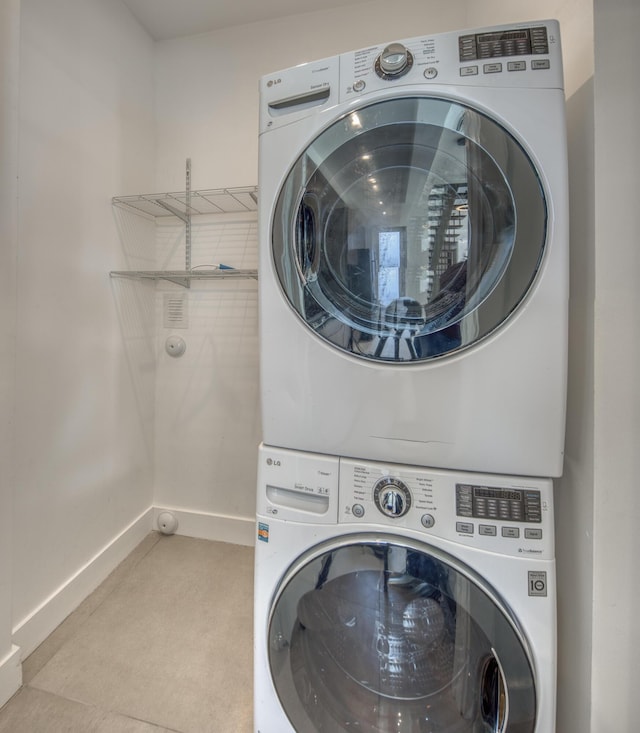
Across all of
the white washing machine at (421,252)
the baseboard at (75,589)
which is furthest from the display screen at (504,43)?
the baseboard at (75,589)

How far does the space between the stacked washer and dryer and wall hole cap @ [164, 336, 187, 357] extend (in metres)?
1.19

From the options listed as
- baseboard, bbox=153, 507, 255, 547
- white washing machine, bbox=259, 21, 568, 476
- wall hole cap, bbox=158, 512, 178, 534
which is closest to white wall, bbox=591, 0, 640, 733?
white washing machine, bbox=259, 21, 568, 476

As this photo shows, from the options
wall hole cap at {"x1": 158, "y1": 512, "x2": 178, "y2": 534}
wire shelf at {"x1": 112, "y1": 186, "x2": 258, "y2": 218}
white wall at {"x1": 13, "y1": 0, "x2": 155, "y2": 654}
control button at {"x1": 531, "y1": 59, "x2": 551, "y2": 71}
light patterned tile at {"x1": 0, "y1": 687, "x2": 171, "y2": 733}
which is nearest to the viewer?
control button at {"x1": 531, "y1": 59, "x2": 551, "y2": 71}

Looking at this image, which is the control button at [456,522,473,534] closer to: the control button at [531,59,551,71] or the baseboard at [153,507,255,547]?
the control button at [531,59,551,71]

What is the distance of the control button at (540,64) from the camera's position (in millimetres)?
651

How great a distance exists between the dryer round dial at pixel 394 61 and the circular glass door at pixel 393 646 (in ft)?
3.32

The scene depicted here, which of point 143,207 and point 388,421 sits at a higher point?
point 143,207

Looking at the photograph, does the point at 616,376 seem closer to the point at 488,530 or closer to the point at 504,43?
the point at 488,530

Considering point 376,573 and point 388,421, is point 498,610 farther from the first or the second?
point 388,421

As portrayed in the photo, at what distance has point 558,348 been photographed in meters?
0.65

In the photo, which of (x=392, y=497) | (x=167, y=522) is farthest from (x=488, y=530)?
(x=167, y=522)

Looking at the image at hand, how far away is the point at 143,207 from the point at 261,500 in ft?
5.31

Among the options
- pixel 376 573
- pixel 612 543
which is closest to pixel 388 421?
pixel 376 573

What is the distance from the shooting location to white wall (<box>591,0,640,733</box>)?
664 millimetres
